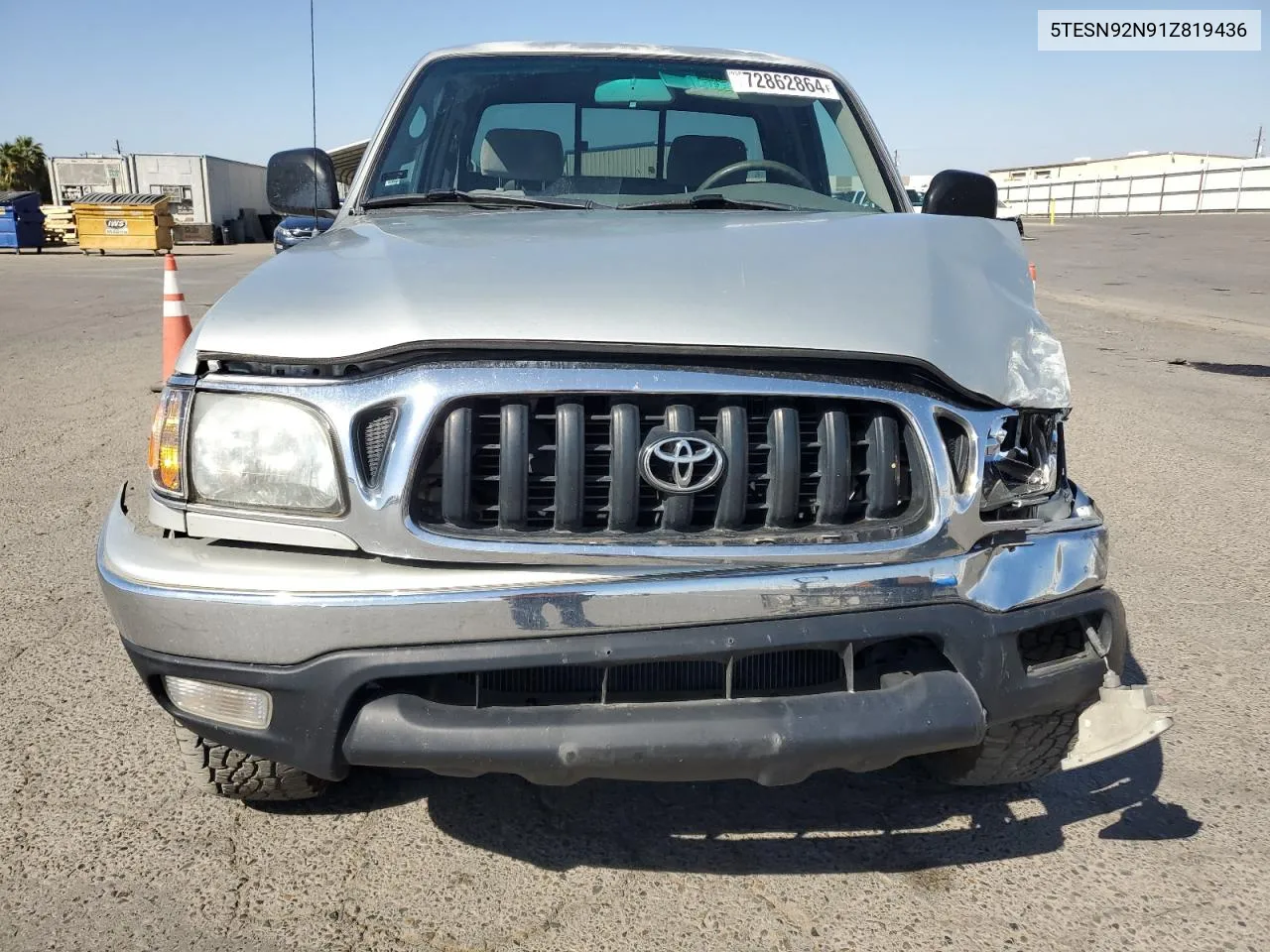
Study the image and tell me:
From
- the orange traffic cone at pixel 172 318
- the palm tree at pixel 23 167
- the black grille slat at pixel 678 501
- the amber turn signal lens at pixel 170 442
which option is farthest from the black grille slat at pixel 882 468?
the palm tree at pixel 23 167

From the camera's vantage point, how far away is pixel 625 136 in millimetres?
3412

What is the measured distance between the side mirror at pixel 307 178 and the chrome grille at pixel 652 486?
6.40 ft

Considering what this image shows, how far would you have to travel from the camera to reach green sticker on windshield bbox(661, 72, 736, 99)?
354 centimetres

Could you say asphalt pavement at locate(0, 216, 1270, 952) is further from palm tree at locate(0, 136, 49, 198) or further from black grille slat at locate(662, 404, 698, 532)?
palm tree at locate(0, 136, 49, 198)

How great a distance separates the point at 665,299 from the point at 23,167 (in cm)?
7050

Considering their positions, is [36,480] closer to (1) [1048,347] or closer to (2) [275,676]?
(2) [275,676]

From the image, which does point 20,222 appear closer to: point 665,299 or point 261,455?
point 261,455

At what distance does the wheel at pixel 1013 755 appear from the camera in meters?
2.23

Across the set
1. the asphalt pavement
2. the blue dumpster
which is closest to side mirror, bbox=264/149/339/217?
the asphalt pavement

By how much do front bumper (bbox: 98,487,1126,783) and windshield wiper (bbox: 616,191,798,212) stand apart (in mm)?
1526

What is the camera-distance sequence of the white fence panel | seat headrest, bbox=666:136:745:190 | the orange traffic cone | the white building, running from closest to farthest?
seat headrest, bbox=666:136:745:190 < the orange traffic cone < the white building < the white fence panel

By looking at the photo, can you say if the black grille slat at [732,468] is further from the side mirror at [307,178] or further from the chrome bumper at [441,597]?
the side mirror at [307,178]

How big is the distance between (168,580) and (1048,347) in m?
1.78

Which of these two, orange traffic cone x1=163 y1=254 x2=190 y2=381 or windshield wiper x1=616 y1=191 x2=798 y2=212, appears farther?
orange traffic cone x1=163 y1=254 x2=190 y2=381
